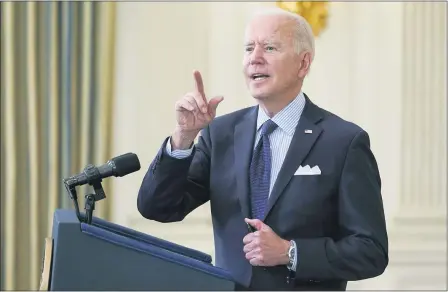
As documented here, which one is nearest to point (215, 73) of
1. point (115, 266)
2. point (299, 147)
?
point (299, 147)

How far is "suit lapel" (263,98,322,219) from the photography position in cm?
181

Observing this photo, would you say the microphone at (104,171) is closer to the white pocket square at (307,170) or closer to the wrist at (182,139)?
the wrist at (182,139)

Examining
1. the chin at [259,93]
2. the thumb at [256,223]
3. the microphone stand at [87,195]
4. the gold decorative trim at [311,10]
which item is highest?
the gold decorative trim at [311,10]

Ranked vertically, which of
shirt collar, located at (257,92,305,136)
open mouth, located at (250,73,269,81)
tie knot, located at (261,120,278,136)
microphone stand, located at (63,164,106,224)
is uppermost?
open mouth, located at (250,73,269,81)

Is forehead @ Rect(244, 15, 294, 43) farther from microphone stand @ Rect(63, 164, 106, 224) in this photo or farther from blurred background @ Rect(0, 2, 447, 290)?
blurred background @ Rect(0, 2, 447, 290)

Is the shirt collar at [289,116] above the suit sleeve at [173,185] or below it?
above

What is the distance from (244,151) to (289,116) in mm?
151

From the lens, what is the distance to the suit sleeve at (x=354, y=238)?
5.65 feet

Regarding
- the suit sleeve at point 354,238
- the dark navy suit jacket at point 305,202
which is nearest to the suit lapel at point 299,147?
the dark navy suit jacket at point 305,202

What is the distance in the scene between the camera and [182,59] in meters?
3.70

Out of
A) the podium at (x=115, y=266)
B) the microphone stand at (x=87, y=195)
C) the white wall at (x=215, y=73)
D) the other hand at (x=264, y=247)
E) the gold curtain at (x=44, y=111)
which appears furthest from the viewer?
the white wall at (x=215, y=73)

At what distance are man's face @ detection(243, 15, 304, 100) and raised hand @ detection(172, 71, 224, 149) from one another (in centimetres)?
16

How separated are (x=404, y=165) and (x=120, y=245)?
8.42 ft

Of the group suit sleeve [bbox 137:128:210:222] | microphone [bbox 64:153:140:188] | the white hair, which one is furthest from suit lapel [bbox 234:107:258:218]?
microphone [bbox 64:153:140:188]
